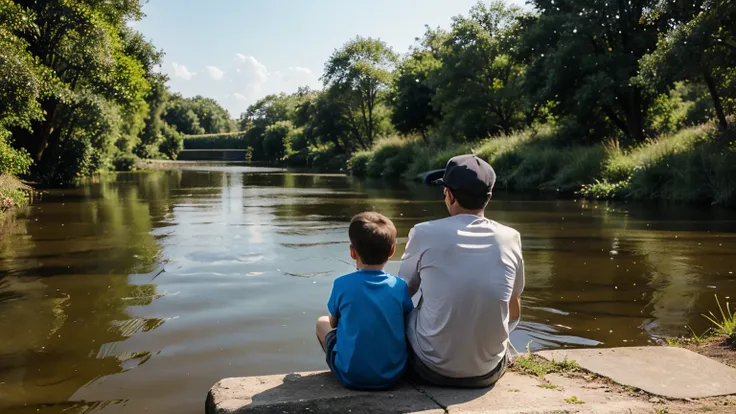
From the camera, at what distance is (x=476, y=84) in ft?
116

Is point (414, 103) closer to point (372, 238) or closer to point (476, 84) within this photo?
point (476, 84)

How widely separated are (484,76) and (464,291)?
34.3 m

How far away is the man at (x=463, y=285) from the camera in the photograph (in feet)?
10.2

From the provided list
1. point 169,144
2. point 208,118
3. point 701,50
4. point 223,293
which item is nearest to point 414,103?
point 701,50

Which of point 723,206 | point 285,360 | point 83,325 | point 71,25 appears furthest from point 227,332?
point 71,25

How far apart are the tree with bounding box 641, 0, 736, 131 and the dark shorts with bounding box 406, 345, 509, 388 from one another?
15.1m

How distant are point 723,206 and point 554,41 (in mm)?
11791

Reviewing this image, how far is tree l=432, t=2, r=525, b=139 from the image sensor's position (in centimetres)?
3481

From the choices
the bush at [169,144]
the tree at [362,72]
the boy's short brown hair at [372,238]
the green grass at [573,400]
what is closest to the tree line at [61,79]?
the boy's short brown hair at [372,238]

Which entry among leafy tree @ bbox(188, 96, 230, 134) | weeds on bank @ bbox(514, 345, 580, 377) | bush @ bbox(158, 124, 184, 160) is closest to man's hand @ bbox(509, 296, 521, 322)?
weeds on bank @ bbox(514, 345, 580, 377)

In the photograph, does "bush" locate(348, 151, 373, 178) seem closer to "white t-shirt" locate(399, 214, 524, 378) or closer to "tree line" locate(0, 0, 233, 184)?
"tree line" locate(0, 0, 233, 184)

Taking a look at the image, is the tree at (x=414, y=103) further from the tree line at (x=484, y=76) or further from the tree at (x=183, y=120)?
Answer: the tree at (x=183, y=120)

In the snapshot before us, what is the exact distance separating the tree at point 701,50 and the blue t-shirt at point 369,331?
1526 cm

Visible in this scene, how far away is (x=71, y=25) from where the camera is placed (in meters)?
23.6
